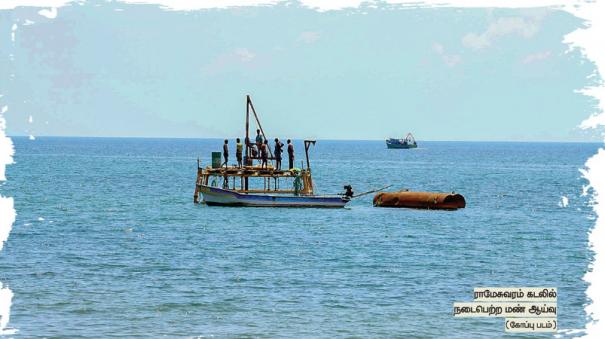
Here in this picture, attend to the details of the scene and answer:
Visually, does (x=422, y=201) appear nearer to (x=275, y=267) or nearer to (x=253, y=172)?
(x=253, y=172)

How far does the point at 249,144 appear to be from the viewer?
65875 millimetres

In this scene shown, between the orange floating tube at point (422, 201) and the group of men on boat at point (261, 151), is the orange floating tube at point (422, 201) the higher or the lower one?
the lower one

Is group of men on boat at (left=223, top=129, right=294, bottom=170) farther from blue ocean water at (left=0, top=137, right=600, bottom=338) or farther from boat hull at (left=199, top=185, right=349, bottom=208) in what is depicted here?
blue ocean water at (left=0, top=137, right=600, bottom=338)

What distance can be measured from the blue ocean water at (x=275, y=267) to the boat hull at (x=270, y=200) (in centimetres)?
59

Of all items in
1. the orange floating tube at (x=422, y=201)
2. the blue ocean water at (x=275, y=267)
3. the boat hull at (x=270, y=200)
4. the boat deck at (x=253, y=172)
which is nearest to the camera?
the blue ocean water at (x=275, y=267)

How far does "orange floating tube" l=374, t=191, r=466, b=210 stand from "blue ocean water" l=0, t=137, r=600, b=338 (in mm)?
1225

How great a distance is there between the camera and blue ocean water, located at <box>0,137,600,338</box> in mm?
27266

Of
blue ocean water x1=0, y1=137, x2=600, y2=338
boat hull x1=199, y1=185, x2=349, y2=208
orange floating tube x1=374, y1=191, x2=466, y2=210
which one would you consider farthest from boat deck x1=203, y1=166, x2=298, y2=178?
orange floating tube x1=374, y1=191, x2=466, y2=210

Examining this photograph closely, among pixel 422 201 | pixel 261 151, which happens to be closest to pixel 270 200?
pixel 261 151

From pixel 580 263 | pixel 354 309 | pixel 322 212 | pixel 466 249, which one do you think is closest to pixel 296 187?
pixel 322 212

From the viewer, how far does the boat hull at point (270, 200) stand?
63781mm

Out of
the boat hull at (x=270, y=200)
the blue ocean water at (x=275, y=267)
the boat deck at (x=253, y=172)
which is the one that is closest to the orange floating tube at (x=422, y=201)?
the blue ocean water at (x=275, y=267)

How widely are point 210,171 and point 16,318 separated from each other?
1527 inches

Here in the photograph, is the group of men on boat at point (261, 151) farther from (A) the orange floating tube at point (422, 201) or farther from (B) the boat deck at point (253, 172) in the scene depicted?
(A) the orange floating tube at point (422, 201)
